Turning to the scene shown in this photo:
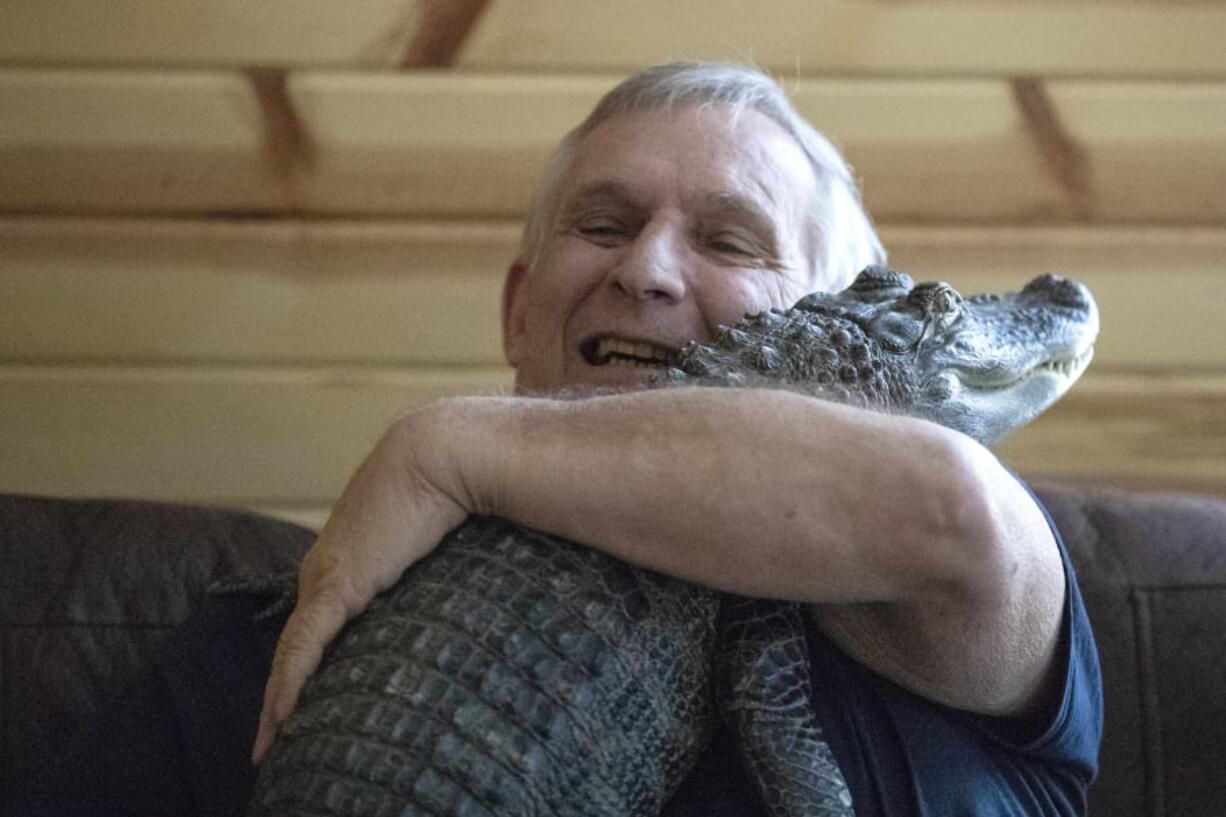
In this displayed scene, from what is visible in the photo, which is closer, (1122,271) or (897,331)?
(897,331)

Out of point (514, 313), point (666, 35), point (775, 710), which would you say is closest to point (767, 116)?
point (514, 313)

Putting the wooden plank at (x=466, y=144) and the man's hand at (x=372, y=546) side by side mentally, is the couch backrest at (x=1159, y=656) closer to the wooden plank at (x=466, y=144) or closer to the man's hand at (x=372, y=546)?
the wooden plank at (x=466, y=144)

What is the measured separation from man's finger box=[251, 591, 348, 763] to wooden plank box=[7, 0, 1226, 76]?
120 centimetres

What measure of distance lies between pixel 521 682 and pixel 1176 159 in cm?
153

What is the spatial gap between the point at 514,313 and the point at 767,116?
361mm

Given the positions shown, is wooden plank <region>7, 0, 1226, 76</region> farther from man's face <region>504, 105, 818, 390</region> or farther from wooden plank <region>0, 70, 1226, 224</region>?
man's face <region>504, 105, 818, 390</region>

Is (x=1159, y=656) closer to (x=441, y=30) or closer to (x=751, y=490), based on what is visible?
(x=751, y=490)

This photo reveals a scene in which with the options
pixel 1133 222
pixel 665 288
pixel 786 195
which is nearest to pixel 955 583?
pixel 665 288

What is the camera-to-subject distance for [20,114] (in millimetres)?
1938

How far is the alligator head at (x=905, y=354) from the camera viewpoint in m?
1.09

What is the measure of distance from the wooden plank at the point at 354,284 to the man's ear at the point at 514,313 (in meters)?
0.36

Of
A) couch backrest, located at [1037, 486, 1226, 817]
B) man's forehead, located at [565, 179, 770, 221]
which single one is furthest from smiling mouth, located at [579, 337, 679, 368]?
couch backrest, located at [1037, 486, 1226, 817]

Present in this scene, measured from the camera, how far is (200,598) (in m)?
1.58

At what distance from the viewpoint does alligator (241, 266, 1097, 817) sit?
33.8 inches
